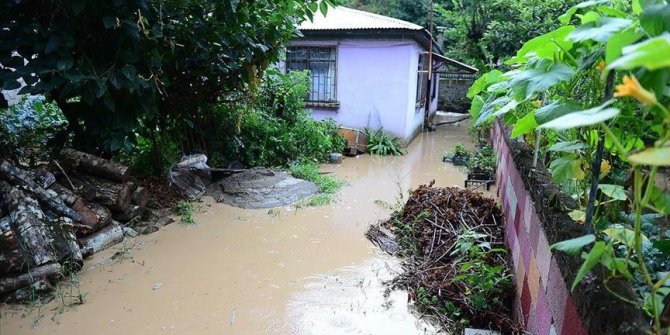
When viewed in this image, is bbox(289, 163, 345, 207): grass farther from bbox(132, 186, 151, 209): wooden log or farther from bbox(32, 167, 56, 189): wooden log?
bbox(32, 167, 56, 189): wooden log

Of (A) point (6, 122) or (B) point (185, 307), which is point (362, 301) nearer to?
(B) point (185, 307)

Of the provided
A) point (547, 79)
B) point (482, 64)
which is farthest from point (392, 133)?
point (547, 79)

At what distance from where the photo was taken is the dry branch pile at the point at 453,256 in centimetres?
262

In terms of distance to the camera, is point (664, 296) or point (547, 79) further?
point (547, 79)

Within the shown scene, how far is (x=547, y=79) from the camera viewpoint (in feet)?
4.37

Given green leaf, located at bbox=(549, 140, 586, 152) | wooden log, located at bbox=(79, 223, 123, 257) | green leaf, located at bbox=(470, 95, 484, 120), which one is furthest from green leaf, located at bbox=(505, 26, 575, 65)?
wooden log, located at bbox=(79, 223, 123, 257)

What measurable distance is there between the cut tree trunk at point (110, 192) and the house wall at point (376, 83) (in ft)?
20.1

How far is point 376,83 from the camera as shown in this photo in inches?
361

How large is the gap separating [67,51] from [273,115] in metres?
4.21

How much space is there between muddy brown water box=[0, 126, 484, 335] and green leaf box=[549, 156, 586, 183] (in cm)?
142

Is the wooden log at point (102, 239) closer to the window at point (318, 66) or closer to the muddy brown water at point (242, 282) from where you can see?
the muddy brown water at point (242, 282)

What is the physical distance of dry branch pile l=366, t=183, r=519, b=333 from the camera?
8.61 ft

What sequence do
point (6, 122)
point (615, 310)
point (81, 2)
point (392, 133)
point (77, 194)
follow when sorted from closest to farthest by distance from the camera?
point (615, 310), point (81, 2), point (77, 194), point (6, 122), point (392, 133)

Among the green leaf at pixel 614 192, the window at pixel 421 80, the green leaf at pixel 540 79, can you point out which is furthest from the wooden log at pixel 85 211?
the window at pixel 421 80
